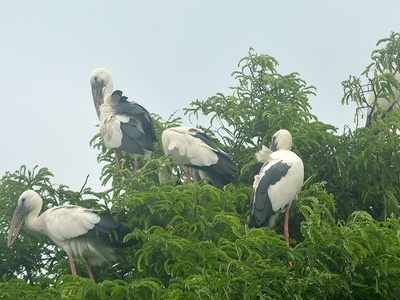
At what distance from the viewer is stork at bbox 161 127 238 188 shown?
11859mm

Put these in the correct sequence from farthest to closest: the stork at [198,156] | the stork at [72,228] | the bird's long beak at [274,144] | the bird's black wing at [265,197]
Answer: the stork at [198,156]
the bird's long beak at [274,144]
the stork at [72,228]
the bird's black wing at [265,197]

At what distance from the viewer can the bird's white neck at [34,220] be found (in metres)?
11.0

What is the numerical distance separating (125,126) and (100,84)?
1.17m

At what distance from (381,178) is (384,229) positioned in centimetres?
277

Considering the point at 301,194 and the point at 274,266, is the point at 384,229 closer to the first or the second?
the point at 274,266

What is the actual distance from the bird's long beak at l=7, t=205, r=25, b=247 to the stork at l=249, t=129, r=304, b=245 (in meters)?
2.24

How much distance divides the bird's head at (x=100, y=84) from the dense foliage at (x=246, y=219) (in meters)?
0.49

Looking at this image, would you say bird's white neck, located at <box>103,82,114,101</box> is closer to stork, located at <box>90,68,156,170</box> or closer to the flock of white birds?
the flock of white birds

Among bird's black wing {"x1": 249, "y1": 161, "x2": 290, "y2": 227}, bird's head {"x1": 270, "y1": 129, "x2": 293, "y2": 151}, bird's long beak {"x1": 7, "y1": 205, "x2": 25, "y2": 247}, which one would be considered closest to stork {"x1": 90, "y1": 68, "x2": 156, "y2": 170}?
bird's long beak {"x1": 7, "y1": 205, "x2": 25, "y2": 247}

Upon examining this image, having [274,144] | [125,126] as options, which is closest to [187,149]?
Result: [125,126]

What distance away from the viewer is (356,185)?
1170cm

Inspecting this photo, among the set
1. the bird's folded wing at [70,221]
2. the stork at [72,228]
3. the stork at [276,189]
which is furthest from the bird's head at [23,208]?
the stork at [276,189]

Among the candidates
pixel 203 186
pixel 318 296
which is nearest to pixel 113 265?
pixel 203 186

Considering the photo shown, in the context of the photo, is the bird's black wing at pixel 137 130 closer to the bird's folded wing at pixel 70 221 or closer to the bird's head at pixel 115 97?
the bird's head at pixel 115 97
